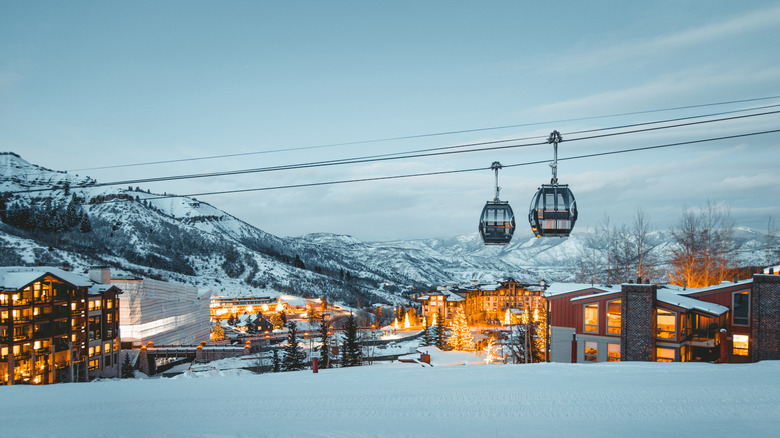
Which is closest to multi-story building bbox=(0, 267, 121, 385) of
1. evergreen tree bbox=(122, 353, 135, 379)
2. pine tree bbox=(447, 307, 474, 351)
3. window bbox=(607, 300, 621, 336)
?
evergreen tree bbox=(122, 353, 135, 379)

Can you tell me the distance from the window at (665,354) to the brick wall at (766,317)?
3174 mm

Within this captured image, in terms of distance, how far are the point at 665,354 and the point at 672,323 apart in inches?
57.1

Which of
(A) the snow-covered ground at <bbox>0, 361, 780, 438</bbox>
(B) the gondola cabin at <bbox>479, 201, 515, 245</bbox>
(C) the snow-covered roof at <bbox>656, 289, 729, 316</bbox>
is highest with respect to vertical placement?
(B) the gondola cabin at <bbox>479, 201, 515, 245</bbox>

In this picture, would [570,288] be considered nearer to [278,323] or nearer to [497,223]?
[497,223]

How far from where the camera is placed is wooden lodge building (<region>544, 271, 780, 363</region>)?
18.8 metres

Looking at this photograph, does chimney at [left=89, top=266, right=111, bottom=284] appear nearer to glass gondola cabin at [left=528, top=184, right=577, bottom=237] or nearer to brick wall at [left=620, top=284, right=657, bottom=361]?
brick wall at [left=620, top=284, right=657, bottom=361]

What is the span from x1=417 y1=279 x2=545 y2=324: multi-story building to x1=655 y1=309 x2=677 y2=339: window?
6136 centimetres

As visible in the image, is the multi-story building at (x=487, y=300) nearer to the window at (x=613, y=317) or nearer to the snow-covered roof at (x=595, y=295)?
the snow-covered roof at (x=595, y=295)

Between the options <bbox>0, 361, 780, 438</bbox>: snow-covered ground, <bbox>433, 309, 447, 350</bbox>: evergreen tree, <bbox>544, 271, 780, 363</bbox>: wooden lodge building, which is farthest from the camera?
<bbox>433, 309, 447, 350</bbox>: evergreen tree

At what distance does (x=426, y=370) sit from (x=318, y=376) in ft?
9.65

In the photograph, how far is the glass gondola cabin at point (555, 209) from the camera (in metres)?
9.66

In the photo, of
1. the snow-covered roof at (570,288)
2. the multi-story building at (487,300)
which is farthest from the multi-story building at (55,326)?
the multi-story building at (487,300)

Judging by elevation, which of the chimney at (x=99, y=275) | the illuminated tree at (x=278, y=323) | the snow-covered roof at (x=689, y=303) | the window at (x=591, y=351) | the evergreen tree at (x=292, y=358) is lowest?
the illuminated tree at (x=278, y=323)

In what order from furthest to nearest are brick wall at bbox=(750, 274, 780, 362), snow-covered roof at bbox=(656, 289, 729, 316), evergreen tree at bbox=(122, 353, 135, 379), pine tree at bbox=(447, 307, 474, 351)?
pine tree at bbox=(447, 307, 474, 351), evergreen tree at bbox=(122, 353, 135, 379), snow-covered roof at bbox=(656, 289, 729, 316), brick wall at bbox=(750, 274, 780, 362)
